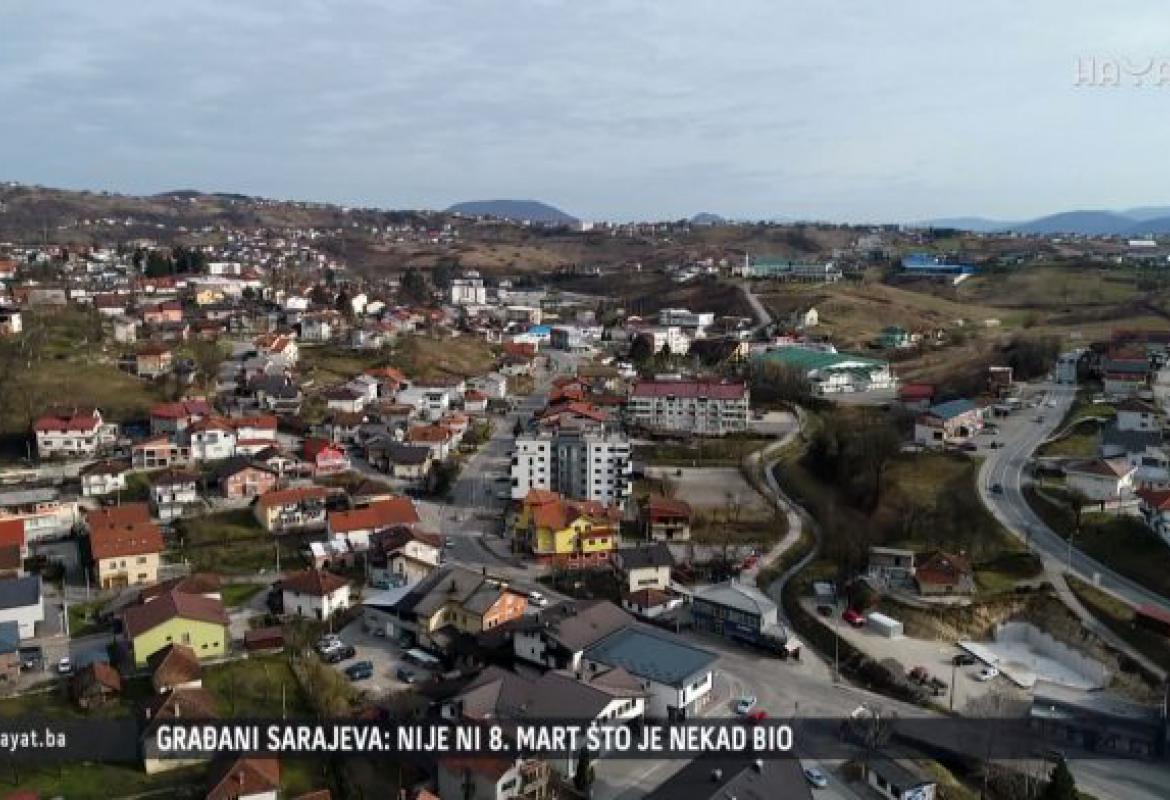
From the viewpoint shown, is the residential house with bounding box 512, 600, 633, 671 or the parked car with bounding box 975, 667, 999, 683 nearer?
the residential house with bounding box 512, 600, 633, 671

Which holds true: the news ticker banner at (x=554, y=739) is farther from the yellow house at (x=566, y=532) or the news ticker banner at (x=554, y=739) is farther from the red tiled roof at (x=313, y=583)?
the yellow house at (x=566, y=532)

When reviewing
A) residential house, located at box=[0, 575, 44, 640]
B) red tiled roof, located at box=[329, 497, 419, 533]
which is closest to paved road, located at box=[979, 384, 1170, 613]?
red tiled roof, located at box=[329, 497, 419, 533]

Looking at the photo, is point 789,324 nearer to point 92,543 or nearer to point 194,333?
point 194,333

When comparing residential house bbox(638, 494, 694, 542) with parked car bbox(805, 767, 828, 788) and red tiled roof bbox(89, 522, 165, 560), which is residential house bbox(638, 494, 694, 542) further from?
red tiled roof bbox(89, 522, 165, 560)

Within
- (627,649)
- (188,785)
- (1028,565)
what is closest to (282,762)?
(188,785)

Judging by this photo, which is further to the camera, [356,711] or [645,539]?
[645,539]

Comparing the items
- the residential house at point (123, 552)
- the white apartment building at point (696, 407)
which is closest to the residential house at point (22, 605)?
the residential house at point (123, 552)

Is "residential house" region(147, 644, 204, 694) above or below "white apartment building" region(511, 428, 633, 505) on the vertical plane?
below
